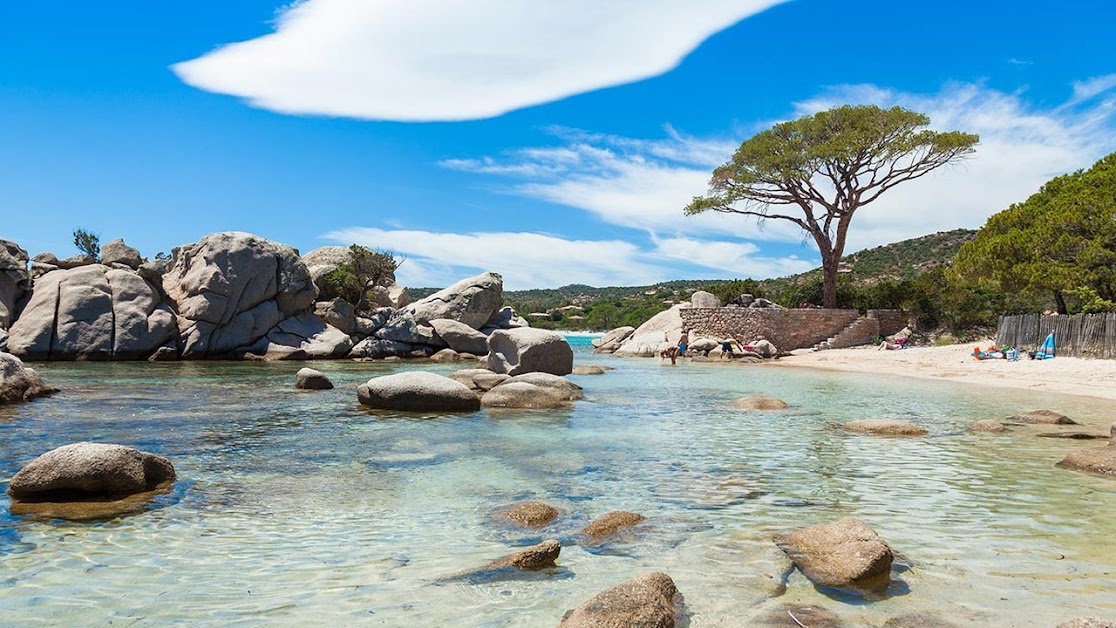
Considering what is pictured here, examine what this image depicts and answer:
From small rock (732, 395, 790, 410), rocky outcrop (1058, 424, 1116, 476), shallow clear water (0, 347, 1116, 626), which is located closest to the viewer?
shallow clear water (0, 347, 1116, 626)

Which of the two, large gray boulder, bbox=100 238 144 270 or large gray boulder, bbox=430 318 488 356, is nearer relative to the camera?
large gray boulder, bbox=100 238 144 270

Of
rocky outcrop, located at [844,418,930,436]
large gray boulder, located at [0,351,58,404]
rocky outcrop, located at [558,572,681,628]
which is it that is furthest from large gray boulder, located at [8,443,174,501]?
rocky outcrop, located at [844,418,930,436]

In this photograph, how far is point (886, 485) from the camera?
27.6 feet

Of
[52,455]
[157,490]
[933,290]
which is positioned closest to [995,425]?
[157,490]

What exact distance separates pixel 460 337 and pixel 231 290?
36.2 ft

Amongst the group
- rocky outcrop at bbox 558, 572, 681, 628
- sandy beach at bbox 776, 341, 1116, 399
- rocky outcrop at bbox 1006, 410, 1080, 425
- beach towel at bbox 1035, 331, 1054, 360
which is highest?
beach towel at bbox 1035, 331, 1054, 360

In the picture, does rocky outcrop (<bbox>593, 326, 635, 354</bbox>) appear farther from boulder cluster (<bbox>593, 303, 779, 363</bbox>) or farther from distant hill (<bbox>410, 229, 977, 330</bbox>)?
distant hill (<bbox>410, 229, 977, 330</bbox>)

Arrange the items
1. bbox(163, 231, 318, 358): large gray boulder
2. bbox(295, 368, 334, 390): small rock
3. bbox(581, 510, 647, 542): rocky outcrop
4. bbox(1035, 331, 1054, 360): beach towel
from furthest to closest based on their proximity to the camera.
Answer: bbox(163, 231, 318, 358): large gray boulder < bbox(1035, 331, 1054, 360): beach towel < bbox(295, 368, 334, 390): small rock < bbox(581, 510, 647, 542): rocky outcrop

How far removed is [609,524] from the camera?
Answer: 256 inches

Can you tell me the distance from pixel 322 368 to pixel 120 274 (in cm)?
1112

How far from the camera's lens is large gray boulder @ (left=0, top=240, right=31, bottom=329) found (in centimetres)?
2864

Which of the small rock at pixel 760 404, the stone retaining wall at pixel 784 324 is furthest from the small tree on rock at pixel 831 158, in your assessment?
the small rock at pixel 760 404

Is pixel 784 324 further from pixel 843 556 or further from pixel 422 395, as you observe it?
pixel 843 556

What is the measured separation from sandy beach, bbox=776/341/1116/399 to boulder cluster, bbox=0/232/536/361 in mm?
16376
